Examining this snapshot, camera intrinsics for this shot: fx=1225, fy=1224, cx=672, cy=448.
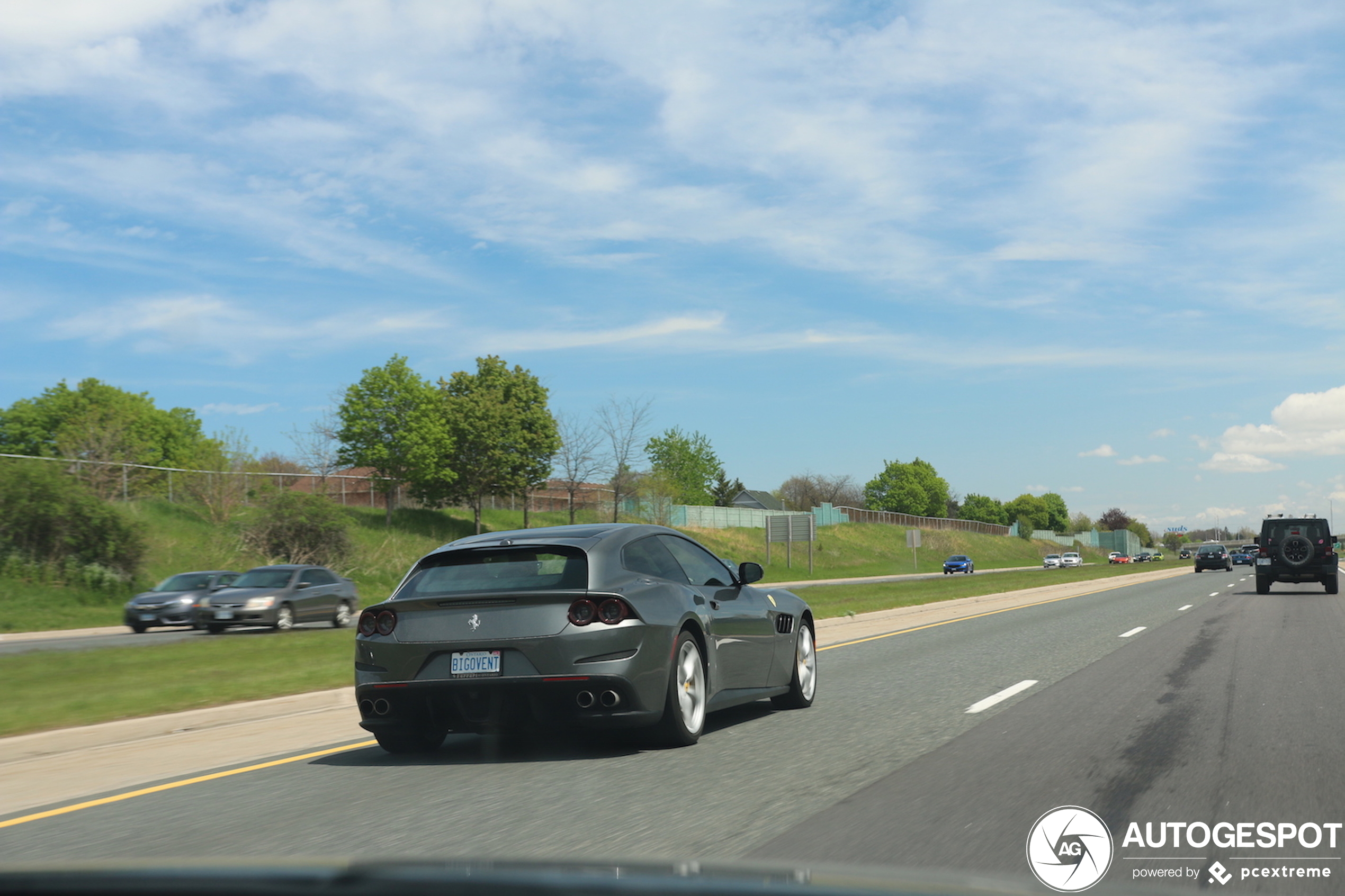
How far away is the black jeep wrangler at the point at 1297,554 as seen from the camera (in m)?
33.2

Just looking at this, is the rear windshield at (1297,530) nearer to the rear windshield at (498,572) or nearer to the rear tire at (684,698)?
the rear tire at (684,698)

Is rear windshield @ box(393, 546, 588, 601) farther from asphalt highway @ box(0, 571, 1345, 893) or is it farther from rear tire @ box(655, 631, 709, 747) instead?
asphalt highway @ box(0, 571, 1345, 893)

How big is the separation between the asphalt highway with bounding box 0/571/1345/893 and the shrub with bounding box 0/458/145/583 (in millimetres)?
31063

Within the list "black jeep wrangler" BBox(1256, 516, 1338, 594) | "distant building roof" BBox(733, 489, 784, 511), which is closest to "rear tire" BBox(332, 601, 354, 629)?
"black jeep wrangler" BBox(1256, 516, 1338, 594)

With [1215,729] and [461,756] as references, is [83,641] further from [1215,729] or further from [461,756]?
[1215,729]

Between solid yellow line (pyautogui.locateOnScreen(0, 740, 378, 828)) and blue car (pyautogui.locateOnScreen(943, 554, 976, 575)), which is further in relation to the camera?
blue car (pyautogui.locateOnScreen(943, 554, 976, 575))

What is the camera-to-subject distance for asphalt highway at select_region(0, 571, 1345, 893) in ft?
17.8

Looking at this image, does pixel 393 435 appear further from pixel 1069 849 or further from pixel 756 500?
pixel 756 500

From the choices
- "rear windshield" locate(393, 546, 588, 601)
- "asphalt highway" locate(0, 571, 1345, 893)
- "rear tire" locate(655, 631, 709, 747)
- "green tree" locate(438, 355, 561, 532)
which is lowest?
"asphalt highway" locate(0, 571, 1345, 893)

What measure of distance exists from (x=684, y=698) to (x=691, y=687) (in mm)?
164

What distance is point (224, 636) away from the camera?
24594mm

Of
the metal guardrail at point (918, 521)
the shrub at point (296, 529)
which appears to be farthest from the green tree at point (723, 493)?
the shrub at point (296, 529)

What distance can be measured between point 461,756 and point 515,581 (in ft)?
4.63

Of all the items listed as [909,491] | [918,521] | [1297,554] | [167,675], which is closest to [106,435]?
[167,675]
